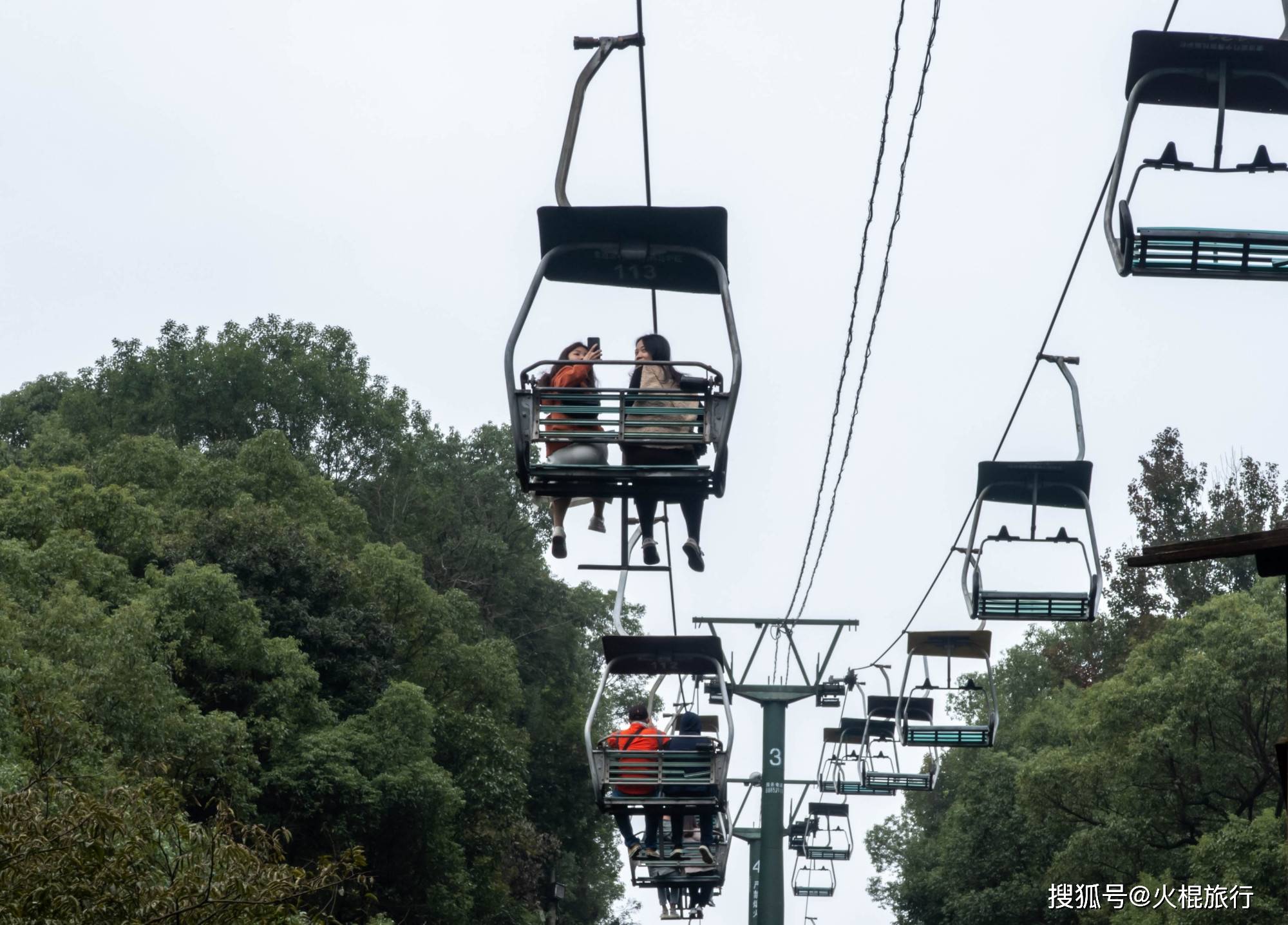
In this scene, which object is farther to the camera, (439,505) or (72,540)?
(439,505)

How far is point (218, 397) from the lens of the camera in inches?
1951

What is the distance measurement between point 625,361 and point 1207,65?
2.85 m

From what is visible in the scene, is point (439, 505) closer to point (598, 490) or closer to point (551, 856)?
point (551, 856)

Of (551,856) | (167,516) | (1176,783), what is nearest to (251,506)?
(167,516)

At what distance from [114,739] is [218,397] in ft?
88.5

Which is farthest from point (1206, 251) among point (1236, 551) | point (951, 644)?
point (951, 644)

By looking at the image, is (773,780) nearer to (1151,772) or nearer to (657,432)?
(1151,772)

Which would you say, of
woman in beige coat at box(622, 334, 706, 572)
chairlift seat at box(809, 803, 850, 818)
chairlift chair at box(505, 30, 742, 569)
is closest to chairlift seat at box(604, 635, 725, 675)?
woman in beige coat at box(622, 334, 706, 572)

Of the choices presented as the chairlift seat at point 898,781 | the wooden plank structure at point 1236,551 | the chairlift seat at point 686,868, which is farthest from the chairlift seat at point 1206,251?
the chairlift seat at point 898,781

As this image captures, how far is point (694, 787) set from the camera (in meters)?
13.6

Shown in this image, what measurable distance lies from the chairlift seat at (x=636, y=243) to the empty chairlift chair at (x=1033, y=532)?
222 inches

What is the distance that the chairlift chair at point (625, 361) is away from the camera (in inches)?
340

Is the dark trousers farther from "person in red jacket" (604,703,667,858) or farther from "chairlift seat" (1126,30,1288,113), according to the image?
"person in red jacket" (604,703,667,858)

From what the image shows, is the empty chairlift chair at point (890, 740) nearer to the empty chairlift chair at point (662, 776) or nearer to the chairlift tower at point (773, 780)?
the chairlift tower at point (773, 780)
